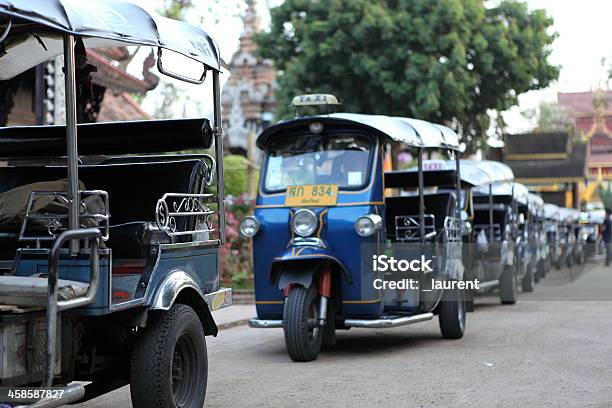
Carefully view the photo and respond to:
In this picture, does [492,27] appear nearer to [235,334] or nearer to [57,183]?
[235,334]

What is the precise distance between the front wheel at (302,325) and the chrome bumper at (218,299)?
7.38 ft

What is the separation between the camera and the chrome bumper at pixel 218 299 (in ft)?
23.0

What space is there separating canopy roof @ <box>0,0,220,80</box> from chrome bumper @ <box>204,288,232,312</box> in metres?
1.62

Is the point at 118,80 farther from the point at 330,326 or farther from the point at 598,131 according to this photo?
the point at 598,131

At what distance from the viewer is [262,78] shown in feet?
142

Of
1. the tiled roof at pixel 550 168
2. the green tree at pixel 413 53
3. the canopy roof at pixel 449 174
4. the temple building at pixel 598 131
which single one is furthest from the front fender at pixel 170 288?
the temple building at pixel 598 131

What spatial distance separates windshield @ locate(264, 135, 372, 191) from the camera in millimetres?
10547

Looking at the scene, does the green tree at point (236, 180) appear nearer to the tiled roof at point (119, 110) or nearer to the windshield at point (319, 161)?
the tiled roof at point (119, 110)

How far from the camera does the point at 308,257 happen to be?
9898 mm

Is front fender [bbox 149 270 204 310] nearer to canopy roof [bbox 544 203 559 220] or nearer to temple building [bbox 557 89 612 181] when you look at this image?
canopy roof [bbox 544 203 559 220]

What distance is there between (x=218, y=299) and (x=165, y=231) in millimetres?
1009

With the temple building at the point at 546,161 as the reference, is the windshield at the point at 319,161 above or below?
below

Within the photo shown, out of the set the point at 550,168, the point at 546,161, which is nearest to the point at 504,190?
the point at 550,168

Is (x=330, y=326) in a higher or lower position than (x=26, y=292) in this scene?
lower
